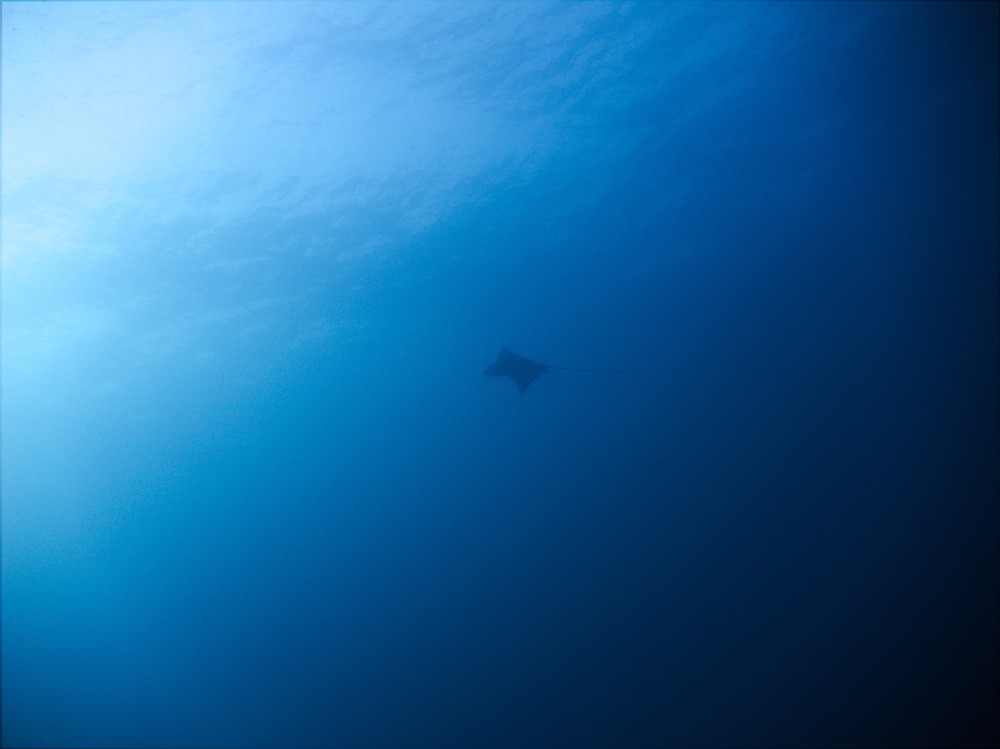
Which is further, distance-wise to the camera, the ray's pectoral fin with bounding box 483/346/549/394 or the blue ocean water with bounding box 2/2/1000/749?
the ray's pectoral fin with bounding box 483/346/549/394

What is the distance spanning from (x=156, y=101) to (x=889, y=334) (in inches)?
1402

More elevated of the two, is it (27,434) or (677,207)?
(27,434)

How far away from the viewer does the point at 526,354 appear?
90.3ft

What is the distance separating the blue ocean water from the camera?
1080cm

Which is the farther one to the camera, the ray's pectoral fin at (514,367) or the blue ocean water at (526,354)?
the ray's pectoral fin at (514,367)

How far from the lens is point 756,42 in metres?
12.7

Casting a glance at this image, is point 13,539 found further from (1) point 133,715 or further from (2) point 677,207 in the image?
(2) point 677,207

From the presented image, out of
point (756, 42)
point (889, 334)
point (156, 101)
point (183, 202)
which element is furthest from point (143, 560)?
point (889, 334)

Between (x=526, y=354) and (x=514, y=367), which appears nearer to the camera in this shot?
(x=514, y=367)

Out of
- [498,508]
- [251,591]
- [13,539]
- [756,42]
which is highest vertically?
[13,539]

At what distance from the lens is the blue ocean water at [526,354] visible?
1080cm

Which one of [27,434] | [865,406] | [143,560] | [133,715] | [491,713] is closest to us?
[491,713]

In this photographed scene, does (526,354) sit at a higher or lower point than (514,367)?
higher

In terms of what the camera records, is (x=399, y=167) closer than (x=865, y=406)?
Yes
